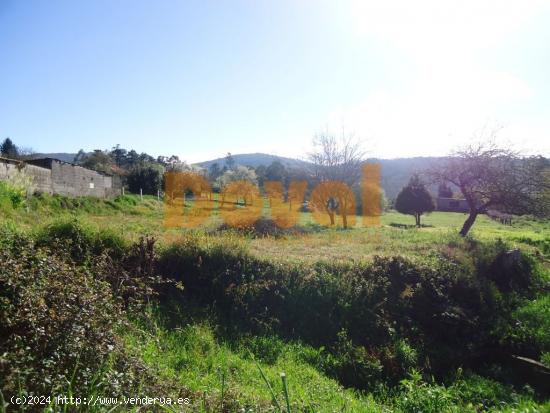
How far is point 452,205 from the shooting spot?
45.5 meters

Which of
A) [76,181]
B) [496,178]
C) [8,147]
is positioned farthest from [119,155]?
[496,178]

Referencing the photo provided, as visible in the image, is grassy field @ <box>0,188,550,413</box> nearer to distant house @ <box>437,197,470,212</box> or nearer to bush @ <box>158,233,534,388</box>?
bush @ <box>158,233,534,388</box>

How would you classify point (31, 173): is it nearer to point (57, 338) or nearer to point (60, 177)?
point (60, 177)

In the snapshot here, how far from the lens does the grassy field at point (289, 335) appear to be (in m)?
4.02

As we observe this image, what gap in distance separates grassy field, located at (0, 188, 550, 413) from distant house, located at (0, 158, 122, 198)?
4195mm

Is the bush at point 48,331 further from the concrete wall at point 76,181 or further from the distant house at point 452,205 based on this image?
the distant house at point 452,205

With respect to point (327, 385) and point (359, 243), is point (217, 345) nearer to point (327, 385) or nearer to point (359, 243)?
point (327, 385)

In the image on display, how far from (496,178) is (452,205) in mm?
36606

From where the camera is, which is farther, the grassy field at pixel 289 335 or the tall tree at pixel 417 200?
the tall tree at pixel 417 200

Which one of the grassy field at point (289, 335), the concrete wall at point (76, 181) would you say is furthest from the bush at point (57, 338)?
the concrete wall at point (76, 181)

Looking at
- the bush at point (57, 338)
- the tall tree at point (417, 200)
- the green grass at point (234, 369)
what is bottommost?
the green grass at point (234, 369)

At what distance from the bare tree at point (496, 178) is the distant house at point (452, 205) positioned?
33795mm

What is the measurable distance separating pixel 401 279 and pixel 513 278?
3917 mm

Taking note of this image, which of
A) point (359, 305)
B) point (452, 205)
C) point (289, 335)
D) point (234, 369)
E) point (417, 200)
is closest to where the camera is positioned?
point (234, 369)
